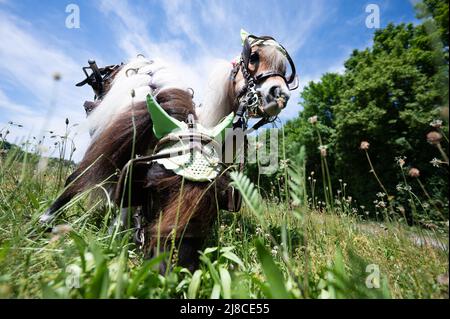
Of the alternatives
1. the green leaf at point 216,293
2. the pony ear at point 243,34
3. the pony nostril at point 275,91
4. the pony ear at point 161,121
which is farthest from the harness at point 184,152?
the pony ear at point 243,34

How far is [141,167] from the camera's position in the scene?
172 cm

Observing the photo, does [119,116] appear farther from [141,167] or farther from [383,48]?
[383,48]

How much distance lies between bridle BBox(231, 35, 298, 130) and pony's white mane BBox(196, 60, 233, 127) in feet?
0.40

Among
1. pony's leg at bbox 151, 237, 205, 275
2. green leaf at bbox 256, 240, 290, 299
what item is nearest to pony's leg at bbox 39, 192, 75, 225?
pony's leg at bbox 151, 237, 205, 275

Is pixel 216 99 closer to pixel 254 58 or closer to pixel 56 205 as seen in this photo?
pixel 254 58

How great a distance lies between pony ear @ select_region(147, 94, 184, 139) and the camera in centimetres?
182

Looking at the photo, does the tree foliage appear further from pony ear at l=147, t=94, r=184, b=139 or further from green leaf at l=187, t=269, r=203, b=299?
green leaf at l=187, t=269, r=203, b=299

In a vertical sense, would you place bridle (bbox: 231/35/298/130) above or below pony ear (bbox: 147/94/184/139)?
above

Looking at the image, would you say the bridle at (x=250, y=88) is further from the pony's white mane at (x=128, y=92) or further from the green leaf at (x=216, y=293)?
the green leaf at (x=216, y=293)

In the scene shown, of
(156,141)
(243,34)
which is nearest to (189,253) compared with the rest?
(156,141)

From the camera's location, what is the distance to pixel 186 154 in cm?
159
